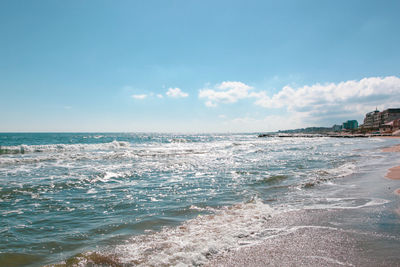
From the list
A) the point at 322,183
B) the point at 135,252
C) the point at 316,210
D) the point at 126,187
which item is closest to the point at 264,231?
the point at 316,210

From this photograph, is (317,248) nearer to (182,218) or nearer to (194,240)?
(194,240)

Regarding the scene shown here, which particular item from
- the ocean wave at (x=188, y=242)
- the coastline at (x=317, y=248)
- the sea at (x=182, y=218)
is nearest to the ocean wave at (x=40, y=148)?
the sea at (x=182, y=218)

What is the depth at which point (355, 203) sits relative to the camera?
7012 millimetres

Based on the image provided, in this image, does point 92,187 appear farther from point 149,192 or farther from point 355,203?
point 355,203

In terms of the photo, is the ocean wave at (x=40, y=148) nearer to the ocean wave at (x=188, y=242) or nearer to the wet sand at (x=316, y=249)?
the ocean wave at (x=188, y=242)

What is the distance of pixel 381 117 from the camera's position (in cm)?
14250

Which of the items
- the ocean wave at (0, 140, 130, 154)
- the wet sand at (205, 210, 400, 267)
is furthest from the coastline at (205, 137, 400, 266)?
the ocean wave at (0, 140, 130, 154)

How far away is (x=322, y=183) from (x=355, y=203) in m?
3.51

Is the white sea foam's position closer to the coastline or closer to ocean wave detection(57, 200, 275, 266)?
ocean wave detection(57, 200, 275, 266)

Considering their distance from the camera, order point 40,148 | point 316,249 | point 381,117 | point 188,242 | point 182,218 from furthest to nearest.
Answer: point 381,117
point 40,148
point 182,218
point 188,242
point 316,249

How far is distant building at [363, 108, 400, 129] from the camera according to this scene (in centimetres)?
12912

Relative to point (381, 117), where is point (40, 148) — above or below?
below

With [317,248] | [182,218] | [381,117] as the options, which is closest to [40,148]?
[182,218]

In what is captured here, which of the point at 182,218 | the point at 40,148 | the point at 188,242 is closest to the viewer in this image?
the point at 188,242
